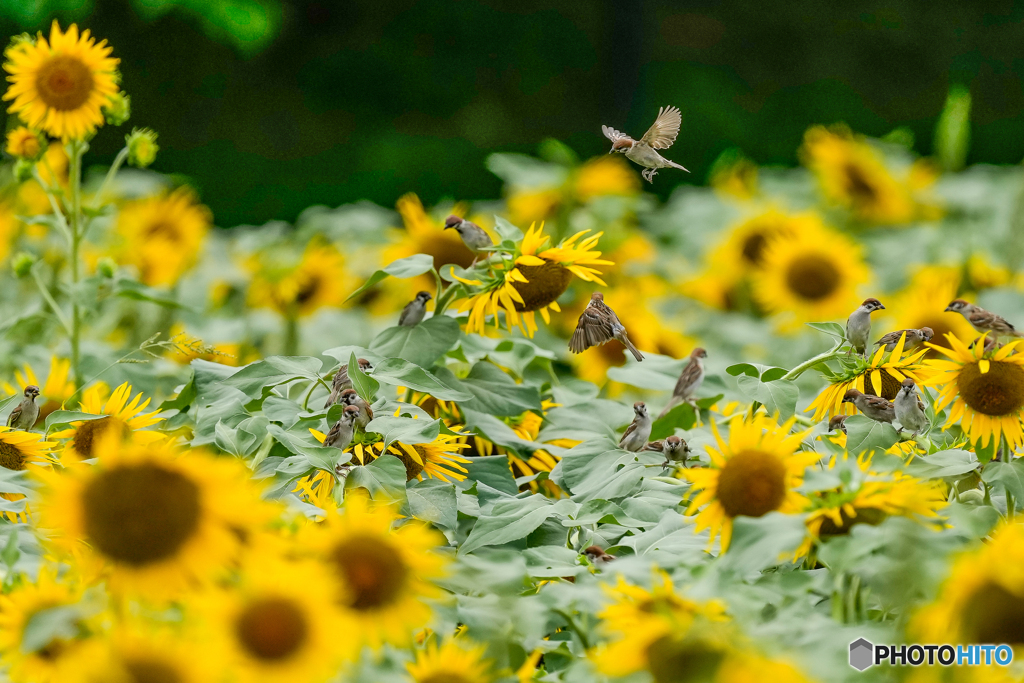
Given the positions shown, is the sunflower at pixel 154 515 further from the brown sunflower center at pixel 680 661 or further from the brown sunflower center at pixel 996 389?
the brown sunflower center at pixel 996 389

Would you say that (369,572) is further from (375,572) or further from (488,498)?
(488,498)

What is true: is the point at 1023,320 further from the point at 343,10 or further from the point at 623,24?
the point at 343,10

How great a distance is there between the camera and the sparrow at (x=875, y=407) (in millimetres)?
973

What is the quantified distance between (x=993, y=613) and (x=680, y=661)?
7.8 inches

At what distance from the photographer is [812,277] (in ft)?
7.31

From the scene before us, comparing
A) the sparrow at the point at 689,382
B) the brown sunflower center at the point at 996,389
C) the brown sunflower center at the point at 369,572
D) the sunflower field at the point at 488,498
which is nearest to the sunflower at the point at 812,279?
the sunflower field at the point at 488,498

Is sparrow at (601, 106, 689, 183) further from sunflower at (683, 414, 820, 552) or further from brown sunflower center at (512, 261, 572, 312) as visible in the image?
sunflower at (683, 414, 820, 552)

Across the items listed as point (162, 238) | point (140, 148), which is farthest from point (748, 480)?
point (162, 238)

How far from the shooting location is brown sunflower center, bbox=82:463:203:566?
0.62m

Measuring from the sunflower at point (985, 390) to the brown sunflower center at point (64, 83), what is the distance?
1.08 m

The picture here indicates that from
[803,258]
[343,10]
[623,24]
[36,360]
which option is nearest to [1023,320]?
[803,258]

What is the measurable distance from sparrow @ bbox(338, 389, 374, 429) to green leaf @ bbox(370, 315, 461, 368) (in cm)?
15

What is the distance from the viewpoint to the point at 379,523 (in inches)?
27.2

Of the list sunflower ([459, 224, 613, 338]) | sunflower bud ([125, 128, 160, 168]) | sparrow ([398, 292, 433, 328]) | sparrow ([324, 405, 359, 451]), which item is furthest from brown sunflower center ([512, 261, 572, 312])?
sunflower bud ([125, 128, 160, 168])
